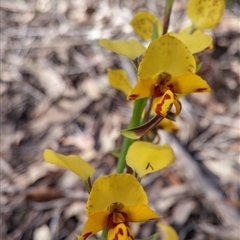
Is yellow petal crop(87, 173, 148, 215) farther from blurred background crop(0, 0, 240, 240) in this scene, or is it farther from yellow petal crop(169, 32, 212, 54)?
blurred background crop(0, 0, 240, 240)

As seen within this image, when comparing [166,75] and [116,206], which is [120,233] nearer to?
[116,206]

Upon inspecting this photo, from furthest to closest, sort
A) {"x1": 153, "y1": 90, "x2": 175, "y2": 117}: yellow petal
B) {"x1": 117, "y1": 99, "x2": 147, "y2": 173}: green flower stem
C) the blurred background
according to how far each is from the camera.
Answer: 1. the blurred background
2. {"x1": 117, "y1": 99, "x2": 147, "y2": 173}: green flower stem
3. {"x1": 153, "y1": 90, "x2": 175, "y2": 117}: yellow petal

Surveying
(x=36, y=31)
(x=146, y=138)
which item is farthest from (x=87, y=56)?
(x=146, y=138)

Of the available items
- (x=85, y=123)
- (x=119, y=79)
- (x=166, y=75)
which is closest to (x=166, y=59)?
(x=166, y=75)

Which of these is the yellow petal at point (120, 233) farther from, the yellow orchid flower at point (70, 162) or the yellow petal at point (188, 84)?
the yellow petal at point (188, 84)

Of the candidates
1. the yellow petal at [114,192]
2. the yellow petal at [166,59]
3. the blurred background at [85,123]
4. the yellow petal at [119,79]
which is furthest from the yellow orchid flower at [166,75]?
the blurred background at [85,123]

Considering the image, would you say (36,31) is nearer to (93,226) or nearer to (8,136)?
(8,136)

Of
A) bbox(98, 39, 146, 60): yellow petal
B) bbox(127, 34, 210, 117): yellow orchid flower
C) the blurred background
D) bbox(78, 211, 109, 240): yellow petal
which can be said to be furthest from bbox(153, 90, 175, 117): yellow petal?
the blurred background
